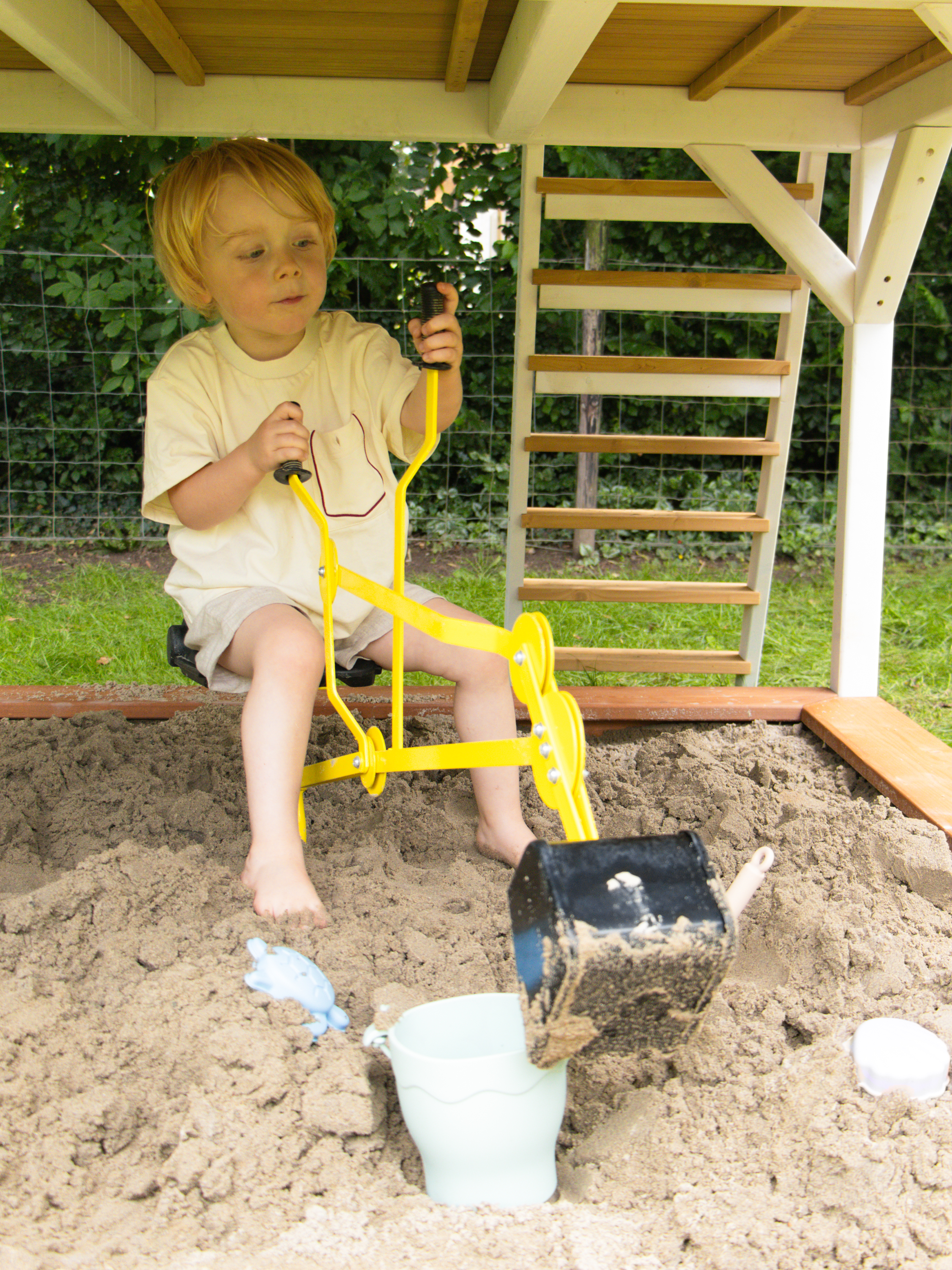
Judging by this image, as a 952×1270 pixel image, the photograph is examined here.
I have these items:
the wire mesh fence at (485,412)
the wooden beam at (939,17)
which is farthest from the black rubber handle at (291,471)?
the wire mesh fence at (485,412)

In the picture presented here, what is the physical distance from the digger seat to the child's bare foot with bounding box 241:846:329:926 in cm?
38

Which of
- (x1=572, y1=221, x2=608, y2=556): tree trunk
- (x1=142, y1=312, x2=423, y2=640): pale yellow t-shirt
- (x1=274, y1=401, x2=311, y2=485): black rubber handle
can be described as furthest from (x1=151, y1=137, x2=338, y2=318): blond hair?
(x1=572, y1=221, x2=608, y2=556): tree trunk

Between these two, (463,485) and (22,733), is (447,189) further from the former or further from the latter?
(22,733)

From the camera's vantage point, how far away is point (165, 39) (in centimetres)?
218

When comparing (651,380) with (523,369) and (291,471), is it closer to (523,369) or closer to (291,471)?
(523,369)

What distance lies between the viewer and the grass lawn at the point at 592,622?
12.1 ft

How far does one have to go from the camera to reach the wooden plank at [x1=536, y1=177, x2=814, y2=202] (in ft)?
9.75

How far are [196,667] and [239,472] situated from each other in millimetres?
360

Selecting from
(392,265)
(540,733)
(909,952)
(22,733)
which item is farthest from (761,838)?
(392,265)

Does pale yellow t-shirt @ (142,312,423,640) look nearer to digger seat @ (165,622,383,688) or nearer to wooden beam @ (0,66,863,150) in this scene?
digger seat @ (165,622,383,688)

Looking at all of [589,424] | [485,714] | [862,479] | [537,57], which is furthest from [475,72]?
[589,424]

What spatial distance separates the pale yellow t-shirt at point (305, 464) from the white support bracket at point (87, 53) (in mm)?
556

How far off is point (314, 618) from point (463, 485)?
4.15 metres

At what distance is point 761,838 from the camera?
1972 mm
